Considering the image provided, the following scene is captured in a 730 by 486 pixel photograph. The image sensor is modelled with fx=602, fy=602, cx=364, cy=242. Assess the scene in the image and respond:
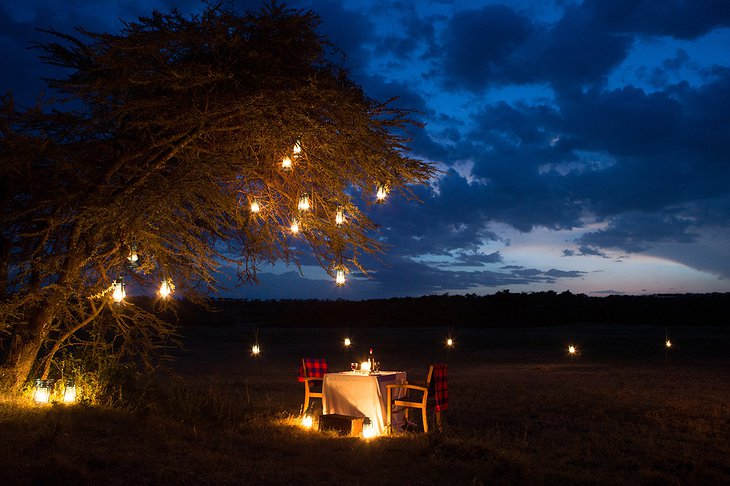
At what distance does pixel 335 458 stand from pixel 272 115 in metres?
3.91

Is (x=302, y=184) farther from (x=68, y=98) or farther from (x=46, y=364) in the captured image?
(x=46, y=364)

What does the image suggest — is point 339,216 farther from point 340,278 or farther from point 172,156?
point 172,156

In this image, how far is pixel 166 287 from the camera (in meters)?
8.37

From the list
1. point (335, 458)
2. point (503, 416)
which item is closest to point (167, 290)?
point (335, 458)

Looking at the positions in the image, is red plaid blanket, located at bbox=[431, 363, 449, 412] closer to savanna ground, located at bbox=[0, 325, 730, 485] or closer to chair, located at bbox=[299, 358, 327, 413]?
savanna ground, located at bbox=[0, 325, 730, 485]

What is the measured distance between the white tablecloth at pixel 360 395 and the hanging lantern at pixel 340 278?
1.24 meters

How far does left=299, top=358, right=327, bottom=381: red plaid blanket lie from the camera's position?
9.20 m

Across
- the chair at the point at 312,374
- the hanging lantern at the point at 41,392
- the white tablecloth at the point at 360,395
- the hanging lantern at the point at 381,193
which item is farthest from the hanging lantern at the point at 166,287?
the hanging lantern at the point at 381,193

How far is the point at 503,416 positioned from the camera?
373 inches

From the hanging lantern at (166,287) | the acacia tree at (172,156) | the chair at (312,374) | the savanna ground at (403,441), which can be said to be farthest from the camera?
the chair at (312,374)

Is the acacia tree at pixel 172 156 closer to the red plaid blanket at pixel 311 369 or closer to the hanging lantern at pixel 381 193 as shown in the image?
the hanging lantern at pixel 381 193

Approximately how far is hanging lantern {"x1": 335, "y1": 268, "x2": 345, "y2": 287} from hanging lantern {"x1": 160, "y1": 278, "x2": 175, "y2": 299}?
2363mm

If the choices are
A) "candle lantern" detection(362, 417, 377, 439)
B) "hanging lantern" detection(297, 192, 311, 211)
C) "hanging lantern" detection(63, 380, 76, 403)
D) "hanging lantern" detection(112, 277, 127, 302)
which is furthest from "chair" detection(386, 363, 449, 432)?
"hanging lantern" detection(63, 380, 76, 403)

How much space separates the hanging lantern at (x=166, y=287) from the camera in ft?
27.3
